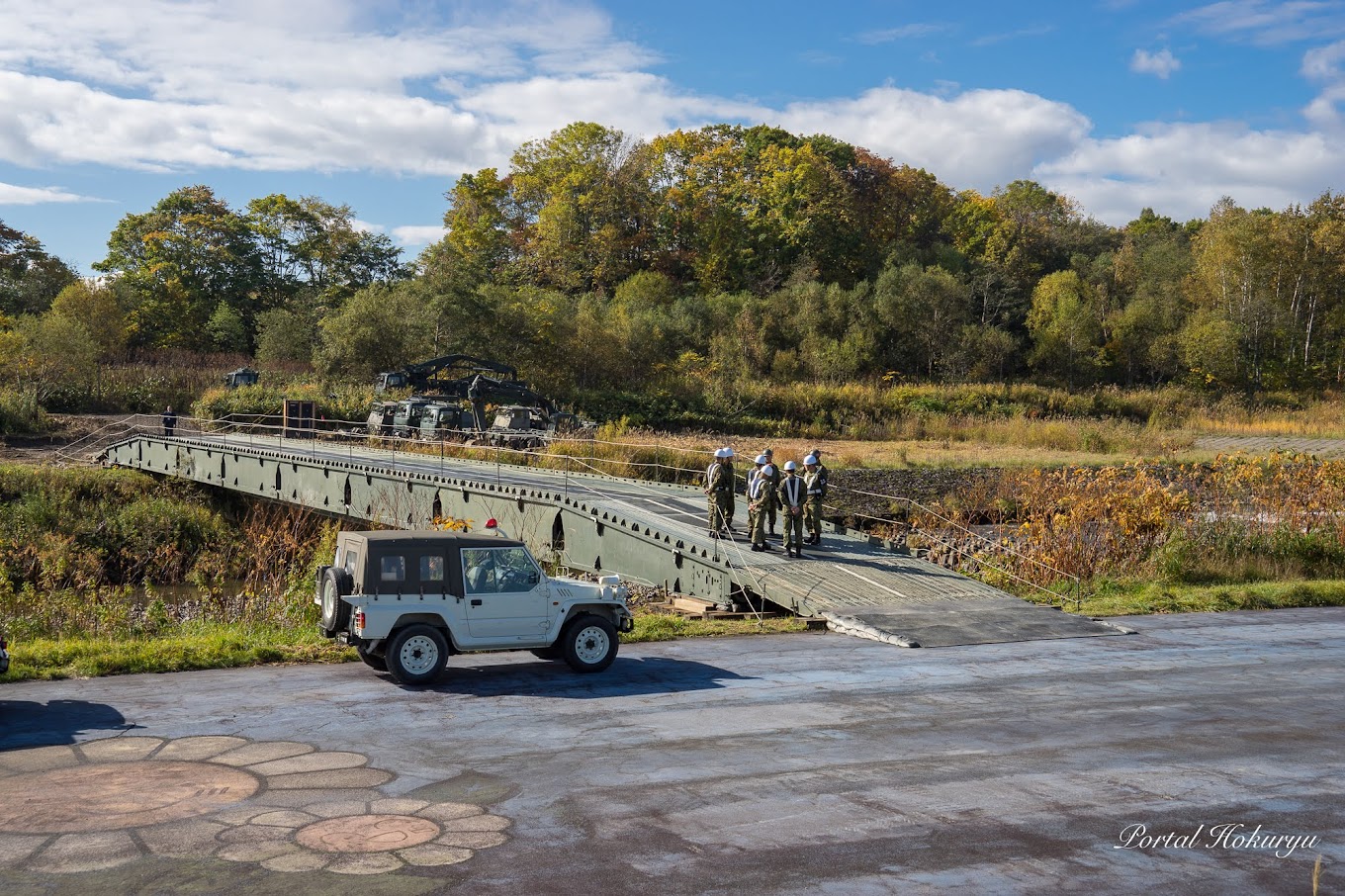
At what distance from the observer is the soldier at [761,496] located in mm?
20891

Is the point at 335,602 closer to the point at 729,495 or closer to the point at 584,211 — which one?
the point at 729,495

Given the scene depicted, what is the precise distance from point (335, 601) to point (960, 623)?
919 centimetres

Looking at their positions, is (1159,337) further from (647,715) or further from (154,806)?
(154,806)

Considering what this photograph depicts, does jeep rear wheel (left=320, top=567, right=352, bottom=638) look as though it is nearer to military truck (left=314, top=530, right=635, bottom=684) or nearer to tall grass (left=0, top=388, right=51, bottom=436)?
military truck (left=314, top=530, right=635, bottom=684)

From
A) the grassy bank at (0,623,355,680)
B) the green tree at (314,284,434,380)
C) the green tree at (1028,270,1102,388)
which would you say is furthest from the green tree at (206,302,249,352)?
the grassy bank at (0,623,355,680)

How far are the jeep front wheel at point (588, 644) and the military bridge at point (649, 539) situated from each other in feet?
14.5

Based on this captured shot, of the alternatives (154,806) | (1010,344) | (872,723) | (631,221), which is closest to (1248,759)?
(872,723)

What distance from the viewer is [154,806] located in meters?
8.91

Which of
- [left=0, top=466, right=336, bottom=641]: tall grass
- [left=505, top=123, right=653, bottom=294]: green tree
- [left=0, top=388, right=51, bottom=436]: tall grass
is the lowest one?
[left=0, top=466, right=336, bottom=641]: tall grass

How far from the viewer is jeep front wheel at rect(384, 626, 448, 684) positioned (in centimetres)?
1300

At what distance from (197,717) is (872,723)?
22.2 ft

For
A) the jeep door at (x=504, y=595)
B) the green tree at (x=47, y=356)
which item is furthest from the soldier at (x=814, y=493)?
the green tree at (x=47, y=356)

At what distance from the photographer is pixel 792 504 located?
827 inches

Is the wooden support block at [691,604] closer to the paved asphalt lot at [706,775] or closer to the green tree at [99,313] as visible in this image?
the paved asphalt lot at [706,775]
